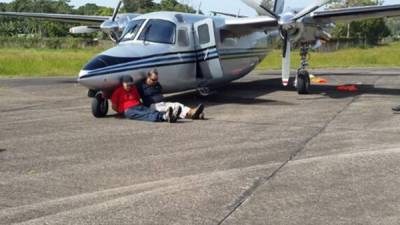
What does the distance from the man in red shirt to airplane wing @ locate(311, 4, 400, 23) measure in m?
7.31

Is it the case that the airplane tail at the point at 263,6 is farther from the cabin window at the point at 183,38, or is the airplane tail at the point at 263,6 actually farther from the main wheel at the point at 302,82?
the cabin window at the point at 183,38

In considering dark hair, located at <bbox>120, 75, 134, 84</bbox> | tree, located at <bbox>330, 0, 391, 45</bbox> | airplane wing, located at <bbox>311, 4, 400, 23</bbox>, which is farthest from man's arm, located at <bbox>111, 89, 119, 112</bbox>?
tree, located at <bbox>330, 0, 391, 45</bbox>

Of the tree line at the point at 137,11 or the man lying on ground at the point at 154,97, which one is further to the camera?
the tree line at the point at 137,11

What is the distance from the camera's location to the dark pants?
474 inches

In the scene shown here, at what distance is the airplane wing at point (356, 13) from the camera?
54.3 feet

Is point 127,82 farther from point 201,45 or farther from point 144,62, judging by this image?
point 201,45

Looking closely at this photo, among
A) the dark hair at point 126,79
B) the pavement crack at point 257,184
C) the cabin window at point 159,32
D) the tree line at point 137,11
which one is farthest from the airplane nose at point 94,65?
the tree line at point 137,11

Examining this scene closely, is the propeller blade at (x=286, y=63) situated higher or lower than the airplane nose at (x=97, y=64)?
lower

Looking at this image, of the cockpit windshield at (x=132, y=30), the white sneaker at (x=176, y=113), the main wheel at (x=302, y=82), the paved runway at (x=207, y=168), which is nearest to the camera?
the paved runway at (x=207, y=168)

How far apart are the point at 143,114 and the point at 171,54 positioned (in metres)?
2.93

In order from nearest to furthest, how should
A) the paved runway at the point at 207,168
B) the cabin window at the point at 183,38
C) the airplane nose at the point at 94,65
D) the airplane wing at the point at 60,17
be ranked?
the paved runway at the point at 207,168, the airplane nose at the point at 94,65, the cabin window at the point at 183,38, the airplane wing at the point at 60,17

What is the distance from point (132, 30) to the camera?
1462 cm

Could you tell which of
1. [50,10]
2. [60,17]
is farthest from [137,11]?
[60,17]

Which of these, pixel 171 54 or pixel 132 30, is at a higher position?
pixel 132 30
